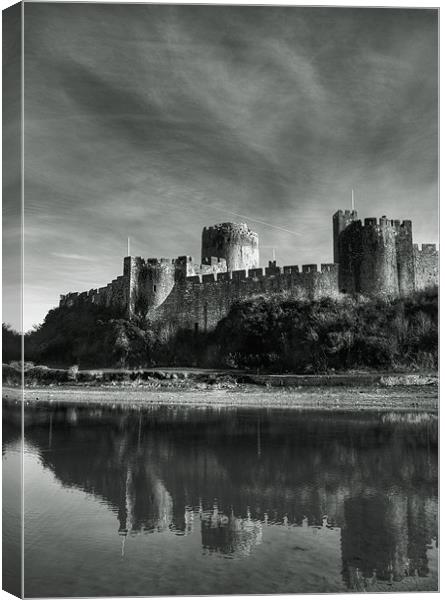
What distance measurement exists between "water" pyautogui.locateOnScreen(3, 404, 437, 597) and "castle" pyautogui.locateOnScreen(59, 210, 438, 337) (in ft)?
8.41

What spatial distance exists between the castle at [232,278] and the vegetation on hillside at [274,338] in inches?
13.5

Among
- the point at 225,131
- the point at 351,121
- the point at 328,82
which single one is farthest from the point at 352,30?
the point at 225,131

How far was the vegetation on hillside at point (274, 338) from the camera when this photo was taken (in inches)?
272

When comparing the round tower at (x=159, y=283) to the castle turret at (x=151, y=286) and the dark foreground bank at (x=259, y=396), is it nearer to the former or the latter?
the castle turret at (x=151, y=286)

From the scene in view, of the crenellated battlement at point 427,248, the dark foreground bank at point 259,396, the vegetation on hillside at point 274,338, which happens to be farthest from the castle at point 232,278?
Result: the dark foreground bank at point 259,396

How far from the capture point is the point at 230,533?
4.21 m

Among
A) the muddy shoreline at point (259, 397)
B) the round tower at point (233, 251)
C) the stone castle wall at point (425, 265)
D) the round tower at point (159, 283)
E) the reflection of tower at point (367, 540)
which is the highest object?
the round tower at point (233, 251)

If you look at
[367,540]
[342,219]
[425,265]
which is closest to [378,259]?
[425,265]

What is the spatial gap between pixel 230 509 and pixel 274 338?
237 inches

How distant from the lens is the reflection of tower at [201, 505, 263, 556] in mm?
4000

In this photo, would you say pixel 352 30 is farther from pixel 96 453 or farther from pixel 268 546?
pixel 96 453

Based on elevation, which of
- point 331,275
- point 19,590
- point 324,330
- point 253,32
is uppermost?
point 253,32

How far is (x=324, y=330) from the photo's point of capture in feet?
32.1

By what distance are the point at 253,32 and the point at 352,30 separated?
72 cm
